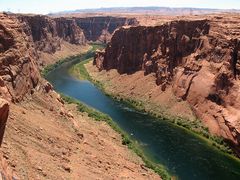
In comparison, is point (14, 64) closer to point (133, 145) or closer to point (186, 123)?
point (133, 145)

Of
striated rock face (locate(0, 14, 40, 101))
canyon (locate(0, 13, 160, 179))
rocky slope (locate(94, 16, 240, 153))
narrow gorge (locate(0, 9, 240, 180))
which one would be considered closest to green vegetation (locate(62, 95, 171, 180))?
narrow gorge (locate(0, 9, 240, 180))

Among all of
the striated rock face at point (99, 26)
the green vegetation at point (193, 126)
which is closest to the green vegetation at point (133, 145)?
the green vegetation at point (193, 126)

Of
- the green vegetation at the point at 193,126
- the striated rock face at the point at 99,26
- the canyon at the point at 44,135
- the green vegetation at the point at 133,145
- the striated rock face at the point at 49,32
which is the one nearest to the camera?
the canyon at the point at 44,135

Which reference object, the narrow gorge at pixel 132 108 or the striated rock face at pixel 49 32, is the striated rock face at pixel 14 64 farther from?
the striated rock face at pixel 49 32

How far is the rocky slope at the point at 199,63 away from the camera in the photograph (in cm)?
6091

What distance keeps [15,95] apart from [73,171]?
12519mm

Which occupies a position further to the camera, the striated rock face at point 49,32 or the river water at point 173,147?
the striated rock face at point 49,32

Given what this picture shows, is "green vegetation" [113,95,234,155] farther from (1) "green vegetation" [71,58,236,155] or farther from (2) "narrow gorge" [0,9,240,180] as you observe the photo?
(2) "narrow gorge" [0,9,240,180]

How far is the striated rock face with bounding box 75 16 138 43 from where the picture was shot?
190000mm

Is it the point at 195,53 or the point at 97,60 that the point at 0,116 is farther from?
the point at 97,60

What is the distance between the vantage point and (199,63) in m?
71.1

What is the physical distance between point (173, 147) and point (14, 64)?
73.3 ft

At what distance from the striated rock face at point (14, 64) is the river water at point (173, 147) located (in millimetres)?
16541

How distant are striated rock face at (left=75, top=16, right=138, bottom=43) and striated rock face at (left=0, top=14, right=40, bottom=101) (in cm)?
13812
